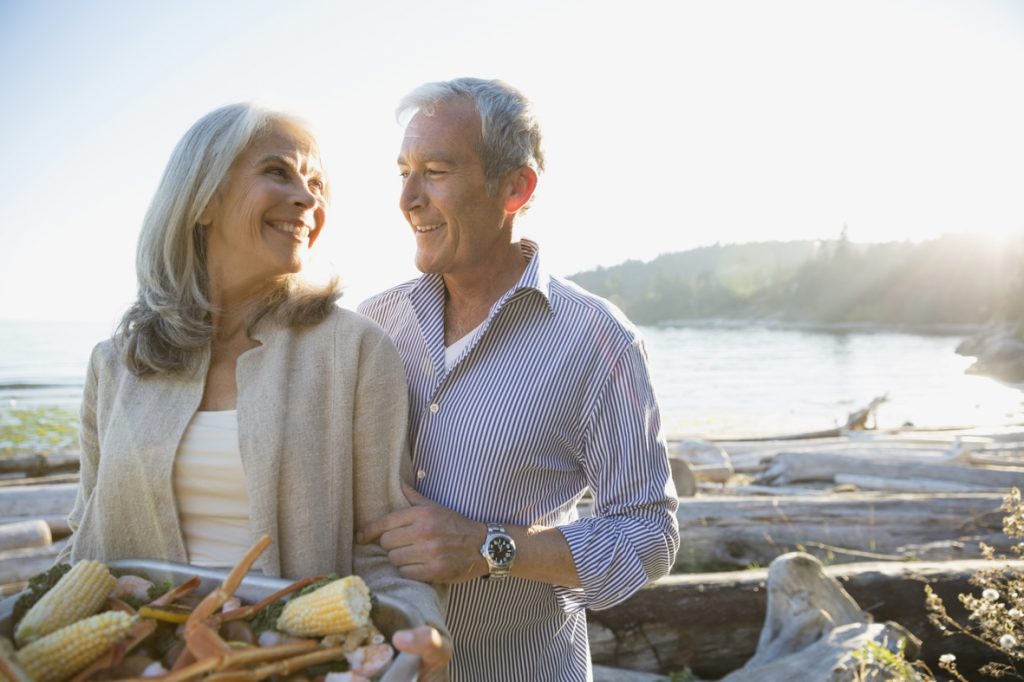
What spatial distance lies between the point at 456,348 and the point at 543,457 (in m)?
0.46

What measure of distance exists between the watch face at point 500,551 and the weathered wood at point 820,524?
3469mm

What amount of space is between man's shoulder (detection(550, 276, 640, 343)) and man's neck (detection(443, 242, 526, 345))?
20cm

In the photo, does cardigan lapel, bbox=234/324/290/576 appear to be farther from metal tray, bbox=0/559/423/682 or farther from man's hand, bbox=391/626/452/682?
man's hand, bbox=391/626/452/682

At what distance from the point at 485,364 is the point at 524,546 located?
1.87 feet

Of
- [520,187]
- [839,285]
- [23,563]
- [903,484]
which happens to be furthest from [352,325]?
[839,285]

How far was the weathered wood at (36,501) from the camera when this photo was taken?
579cm

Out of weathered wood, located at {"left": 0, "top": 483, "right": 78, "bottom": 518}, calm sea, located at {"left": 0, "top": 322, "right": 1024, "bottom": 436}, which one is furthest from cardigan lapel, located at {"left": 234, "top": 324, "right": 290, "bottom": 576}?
calm sea, located at {"left": 0, "top": 322, "right": 1024, "bottom": 436}

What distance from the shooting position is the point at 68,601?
5.03ft

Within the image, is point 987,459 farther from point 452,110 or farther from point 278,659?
point 278,659

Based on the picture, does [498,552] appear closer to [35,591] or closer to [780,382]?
[35,591]

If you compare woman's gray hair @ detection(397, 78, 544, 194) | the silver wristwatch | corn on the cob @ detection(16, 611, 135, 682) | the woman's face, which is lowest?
the silver wristwatch

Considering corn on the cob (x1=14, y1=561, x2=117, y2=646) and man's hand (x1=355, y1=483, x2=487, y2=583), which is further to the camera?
man's hand (x1=355, y1=483, x2=487, y2=583)

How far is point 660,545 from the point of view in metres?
2.34

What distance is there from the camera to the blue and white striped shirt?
2.36 m
